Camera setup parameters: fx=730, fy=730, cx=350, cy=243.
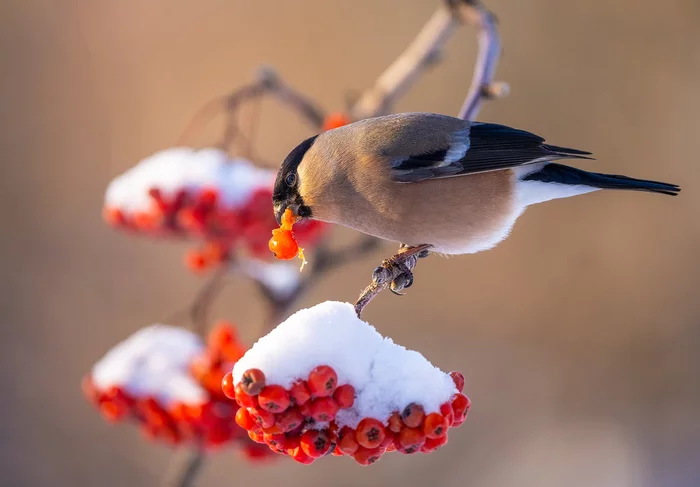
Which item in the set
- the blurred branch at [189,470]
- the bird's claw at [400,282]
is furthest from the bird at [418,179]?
the blurred branch at [189,470]

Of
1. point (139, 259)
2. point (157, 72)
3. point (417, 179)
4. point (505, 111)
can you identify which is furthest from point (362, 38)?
point (417, 179)

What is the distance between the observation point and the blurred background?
532 centimetres

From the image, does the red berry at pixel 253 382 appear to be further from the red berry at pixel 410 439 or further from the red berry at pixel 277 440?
the red berry at pixel 410 439

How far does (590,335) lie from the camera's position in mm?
5480

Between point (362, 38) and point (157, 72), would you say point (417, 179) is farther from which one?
point (157, 72)

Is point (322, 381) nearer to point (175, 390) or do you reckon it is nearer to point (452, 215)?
A: point (452, 215)

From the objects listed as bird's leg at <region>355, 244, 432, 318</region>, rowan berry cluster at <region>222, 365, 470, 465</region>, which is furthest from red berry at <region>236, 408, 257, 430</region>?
bird's leg at <region>355, 244, 432, 318</region>

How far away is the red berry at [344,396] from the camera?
5.05 ft

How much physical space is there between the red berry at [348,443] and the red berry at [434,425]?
0.15m

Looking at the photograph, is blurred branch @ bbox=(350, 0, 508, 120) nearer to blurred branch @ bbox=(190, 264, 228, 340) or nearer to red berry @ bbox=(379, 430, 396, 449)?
blurred branch @ bbox=(190, 264, 228, 340)

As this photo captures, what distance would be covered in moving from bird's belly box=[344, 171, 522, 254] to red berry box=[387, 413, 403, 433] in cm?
102

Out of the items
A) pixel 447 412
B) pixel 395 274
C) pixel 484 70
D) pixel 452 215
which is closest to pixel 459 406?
pixel 447 412

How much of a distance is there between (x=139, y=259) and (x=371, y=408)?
4.53m

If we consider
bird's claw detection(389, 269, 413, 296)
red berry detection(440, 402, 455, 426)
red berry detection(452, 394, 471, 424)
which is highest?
bird's claw detection(389, 269, 413, 296)
